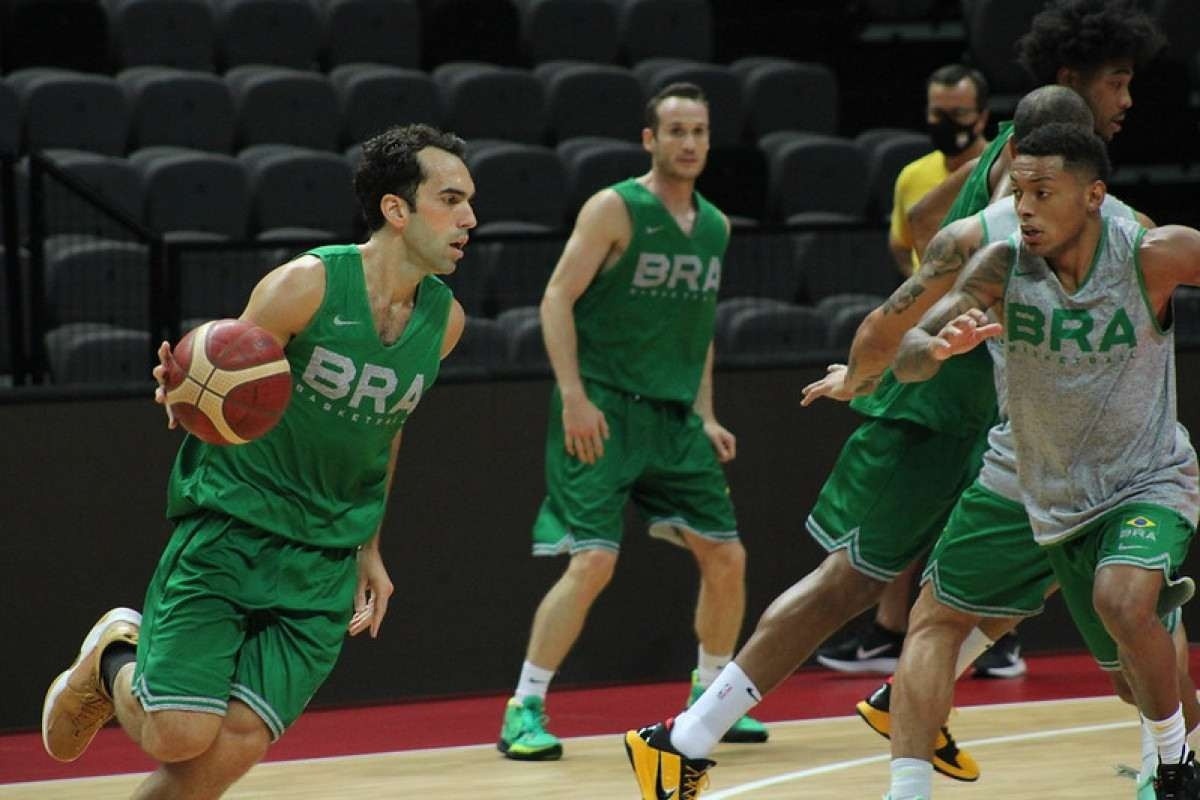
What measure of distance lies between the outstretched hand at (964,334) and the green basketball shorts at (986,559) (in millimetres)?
707

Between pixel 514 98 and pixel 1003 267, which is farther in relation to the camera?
pixel 514 98

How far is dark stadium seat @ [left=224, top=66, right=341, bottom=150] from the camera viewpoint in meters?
9.53

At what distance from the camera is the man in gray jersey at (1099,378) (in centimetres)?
482

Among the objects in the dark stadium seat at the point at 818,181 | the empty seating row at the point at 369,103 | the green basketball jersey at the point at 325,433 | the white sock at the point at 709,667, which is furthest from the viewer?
the dark stadium seat at the point at 818,181

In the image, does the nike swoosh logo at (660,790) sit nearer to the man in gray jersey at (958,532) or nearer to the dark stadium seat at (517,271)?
the man in gray jersey at (958,532)

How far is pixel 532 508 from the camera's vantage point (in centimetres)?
770

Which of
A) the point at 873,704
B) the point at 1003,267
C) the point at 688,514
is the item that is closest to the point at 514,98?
the point at 688,514

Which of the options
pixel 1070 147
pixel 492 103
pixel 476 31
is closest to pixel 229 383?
pixel 1070 147

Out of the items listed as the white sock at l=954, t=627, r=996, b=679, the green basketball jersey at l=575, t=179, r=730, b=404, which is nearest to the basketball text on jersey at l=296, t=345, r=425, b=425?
the white sock at l=954, t=627, r=996, b=679

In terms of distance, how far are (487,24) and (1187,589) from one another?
641 cm

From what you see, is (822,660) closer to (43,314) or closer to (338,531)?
(43,314)

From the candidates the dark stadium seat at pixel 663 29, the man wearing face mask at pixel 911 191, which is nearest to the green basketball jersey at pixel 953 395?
the man wearing face mask at pixel 911 191

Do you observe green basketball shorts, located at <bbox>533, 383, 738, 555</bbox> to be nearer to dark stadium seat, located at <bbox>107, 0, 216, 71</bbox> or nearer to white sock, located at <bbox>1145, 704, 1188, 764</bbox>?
white sock, located at <bbox>1145, 704, 1188, 764</bbox>

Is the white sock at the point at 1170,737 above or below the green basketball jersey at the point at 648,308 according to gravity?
below
